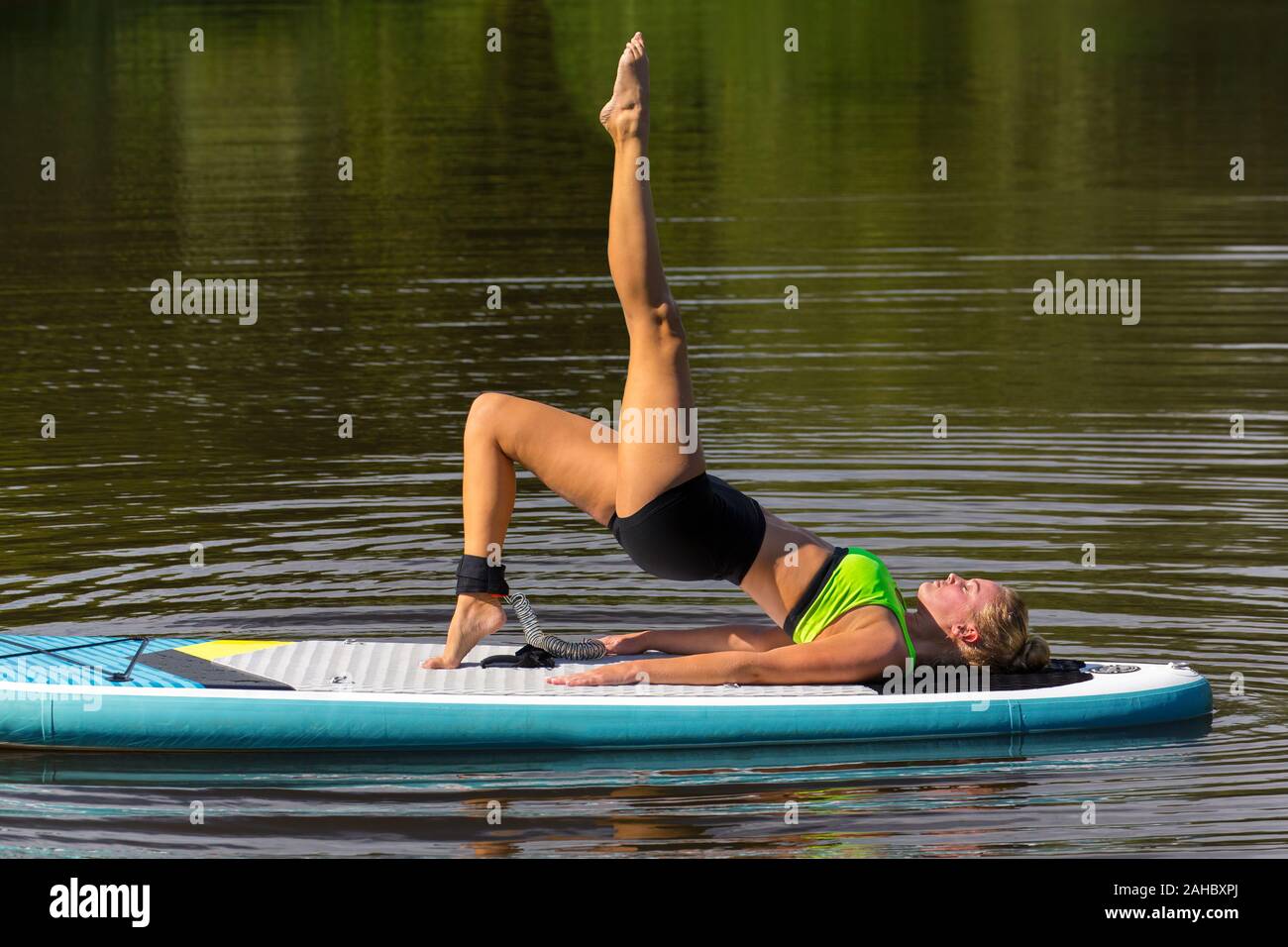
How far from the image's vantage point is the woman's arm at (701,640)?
7.88 meters

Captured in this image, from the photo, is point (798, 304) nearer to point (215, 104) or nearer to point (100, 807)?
point (100, 807)

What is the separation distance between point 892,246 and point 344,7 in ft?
113

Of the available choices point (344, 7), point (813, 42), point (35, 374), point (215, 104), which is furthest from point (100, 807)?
point (344, 7)

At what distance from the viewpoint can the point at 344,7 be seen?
5203 cm

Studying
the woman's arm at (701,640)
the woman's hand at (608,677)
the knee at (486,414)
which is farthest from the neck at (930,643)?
the knee at (486,414)

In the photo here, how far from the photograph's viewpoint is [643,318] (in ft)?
23.7

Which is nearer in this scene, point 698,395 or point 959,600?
point 959,600

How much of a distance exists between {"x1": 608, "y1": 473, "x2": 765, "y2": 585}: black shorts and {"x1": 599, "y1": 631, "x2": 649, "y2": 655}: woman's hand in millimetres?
548

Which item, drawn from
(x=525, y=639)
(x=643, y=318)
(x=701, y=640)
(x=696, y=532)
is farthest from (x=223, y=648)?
(x=643, y=318)

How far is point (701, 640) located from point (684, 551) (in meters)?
0.70

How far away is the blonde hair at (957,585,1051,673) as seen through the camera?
7.60 meters

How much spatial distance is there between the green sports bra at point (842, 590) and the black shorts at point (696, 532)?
10.5 inches

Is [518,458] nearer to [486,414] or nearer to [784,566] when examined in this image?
[486,414]

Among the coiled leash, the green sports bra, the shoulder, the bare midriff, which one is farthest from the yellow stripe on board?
the shoulder
